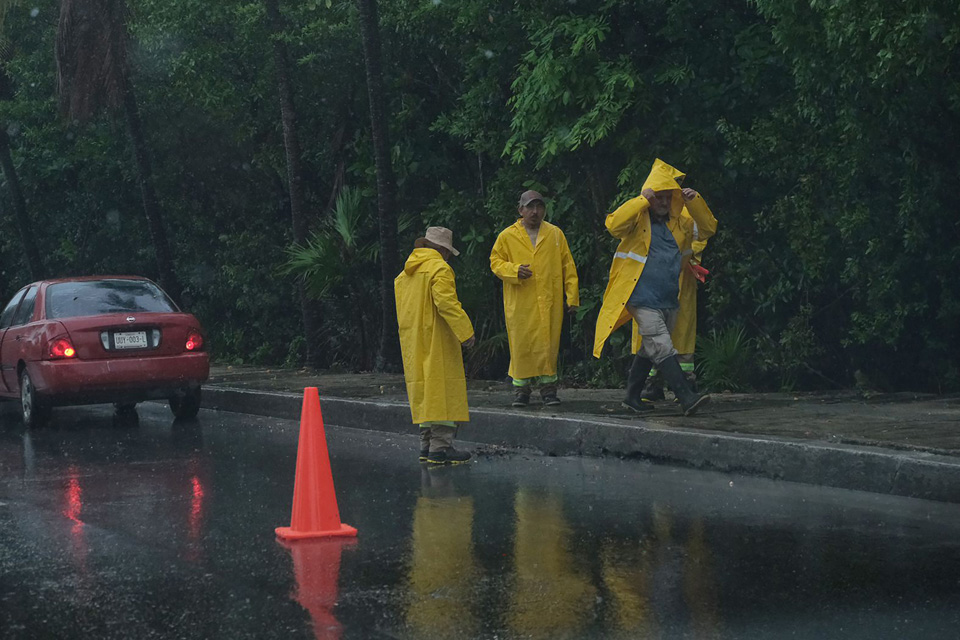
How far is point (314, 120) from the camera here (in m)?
20.2

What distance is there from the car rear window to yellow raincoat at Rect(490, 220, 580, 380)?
3897 mm

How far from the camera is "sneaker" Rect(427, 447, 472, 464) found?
993 centimetres

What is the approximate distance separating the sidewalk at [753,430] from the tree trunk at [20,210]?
14385 millimetres

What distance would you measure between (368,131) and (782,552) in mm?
13580

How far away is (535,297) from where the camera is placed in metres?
12.0

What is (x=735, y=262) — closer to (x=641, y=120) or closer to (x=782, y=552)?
(x=641, y=120)

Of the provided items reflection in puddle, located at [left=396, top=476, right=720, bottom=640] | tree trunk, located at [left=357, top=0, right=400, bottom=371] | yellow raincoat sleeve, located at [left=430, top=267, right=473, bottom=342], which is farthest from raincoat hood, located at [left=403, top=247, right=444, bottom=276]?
tree trunk, located at [left=357, top=0, right=400, bottom=371]

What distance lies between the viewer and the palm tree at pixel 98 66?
20.8m

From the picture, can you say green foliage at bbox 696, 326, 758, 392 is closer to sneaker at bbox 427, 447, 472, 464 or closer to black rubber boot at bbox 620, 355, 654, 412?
black rubber boot at bbox 620, 355, 654, 412

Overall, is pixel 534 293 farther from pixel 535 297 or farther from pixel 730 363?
pixel 730 363

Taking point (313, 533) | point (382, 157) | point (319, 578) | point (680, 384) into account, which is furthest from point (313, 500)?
point (382, 157)

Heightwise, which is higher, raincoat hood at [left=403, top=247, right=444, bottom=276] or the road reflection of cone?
raincoat hood at [left=403, top=247, right=444, bottom=276]

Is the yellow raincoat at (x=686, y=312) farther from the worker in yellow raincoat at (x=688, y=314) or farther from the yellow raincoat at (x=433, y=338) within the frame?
the yellow raincoat at (x=433, y=338)

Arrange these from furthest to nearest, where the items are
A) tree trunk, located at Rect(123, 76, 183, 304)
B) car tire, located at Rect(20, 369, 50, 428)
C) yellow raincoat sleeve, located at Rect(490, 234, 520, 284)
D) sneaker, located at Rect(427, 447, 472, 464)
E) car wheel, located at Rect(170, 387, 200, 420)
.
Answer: tree trunk, located at Rect(123, 76, 183, 304) → car wheel, located at Rect(170, 387, 200, 420) → car tire, located at Rect(20, 369, 50, 428) → yellow raincoat sleeve, located at Rect(490, 234, 520, 284) → sneaker, located at Rect(427, 447, 472, 464)
